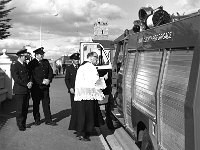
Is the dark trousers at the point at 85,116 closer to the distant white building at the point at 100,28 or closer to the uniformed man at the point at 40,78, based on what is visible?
the uniformed man at the point at 40,78

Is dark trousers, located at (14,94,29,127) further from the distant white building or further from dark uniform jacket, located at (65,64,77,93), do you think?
the distant white building

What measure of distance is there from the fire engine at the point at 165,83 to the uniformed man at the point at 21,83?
8.56 ft

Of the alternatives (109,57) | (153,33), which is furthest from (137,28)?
(109,57)

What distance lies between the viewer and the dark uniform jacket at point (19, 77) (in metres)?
7.97

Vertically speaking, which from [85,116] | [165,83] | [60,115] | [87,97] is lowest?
[60,115]

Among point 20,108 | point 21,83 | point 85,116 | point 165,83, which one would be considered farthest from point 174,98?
point 20,108

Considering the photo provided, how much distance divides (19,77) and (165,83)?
178 inches

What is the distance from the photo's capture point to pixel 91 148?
671 centimetres

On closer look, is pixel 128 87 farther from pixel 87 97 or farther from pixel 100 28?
pixel 100 28

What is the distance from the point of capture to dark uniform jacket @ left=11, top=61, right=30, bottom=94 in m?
7.97

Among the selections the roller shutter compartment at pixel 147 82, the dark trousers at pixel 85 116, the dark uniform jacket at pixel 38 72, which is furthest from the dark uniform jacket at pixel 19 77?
the roller shutter compartment at pixel 147 82

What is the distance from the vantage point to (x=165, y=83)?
171 inches

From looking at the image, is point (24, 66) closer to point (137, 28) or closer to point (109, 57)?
point (137, 28)

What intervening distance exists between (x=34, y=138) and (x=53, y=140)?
0.44 metres
